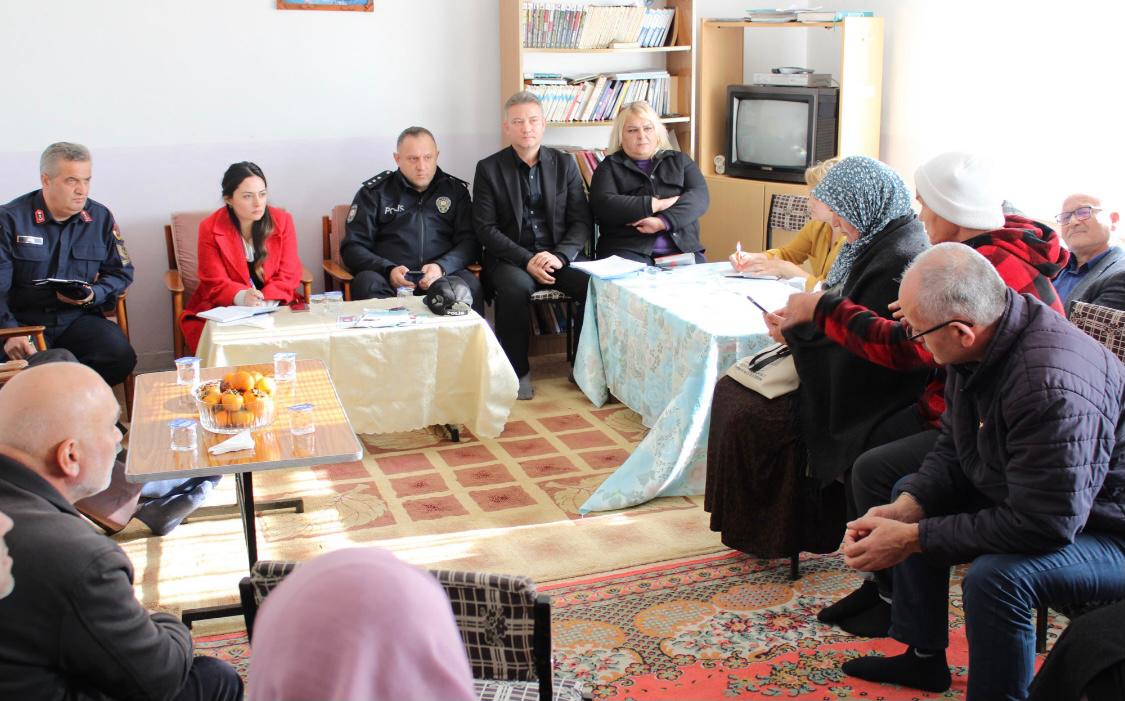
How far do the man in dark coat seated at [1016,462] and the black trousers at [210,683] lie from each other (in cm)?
141

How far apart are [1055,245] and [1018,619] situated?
110 cm

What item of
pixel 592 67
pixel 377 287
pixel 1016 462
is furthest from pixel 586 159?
pixel 1016 462

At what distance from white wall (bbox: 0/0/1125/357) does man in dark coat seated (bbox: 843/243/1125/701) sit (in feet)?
8.94

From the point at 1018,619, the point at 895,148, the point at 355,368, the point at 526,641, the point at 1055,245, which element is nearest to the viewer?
the point at 526,641

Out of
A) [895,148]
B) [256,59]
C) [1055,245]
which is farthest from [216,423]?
[895,148]

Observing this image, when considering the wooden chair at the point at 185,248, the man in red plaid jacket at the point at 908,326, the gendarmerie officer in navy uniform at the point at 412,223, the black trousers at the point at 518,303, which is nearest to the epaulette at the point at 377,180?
the gendarmerie officer in navy uniform at the point at 412,223

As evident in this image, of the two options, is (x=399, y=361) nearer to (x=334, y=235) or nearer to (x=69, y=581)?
(x=334, y=235)

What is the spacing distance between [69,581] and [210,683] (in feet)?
1.36

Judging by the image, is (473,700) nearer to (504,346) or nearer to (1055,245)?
(1055,245)

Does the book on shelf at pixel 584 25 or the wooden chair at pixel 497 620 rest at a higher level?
the book on shelf at pixel 584 25

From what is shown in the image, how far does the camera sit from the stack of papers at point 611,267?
486cm

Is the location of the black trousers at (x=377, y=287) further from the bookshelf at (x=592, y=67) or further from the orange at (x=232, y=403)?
the orange at (x=232, y=403)

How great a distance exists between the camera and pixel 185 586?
11.0 feet

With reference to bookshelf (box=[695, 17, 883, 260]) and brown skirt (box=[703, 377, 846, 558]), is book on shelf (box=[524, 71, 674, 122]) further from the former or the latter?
brown skirt (box=[703, 377, 846, 558])
